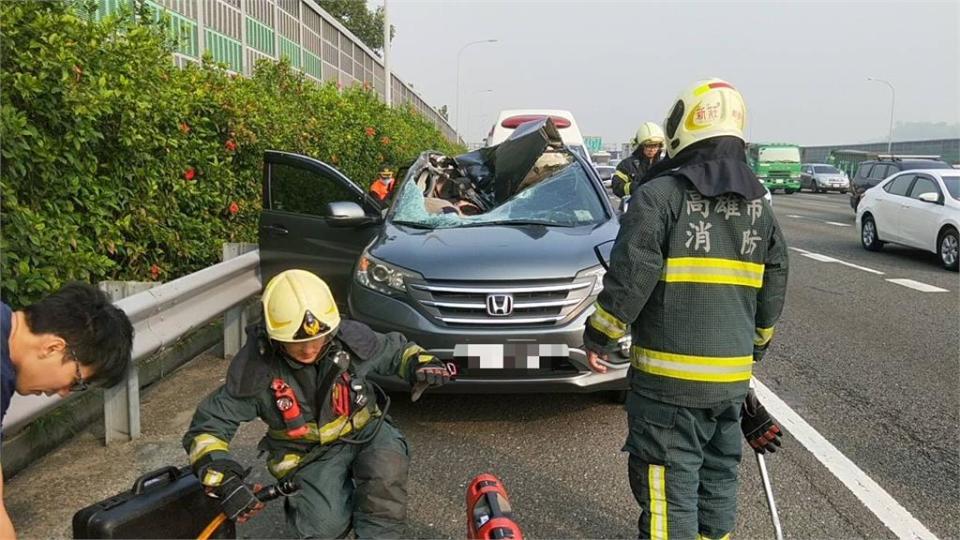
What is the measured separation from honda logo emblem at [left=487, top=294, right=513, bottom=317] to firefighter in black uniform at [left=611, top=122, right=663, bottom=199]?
3081 mm

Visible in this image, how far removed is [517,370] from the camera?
168 inches

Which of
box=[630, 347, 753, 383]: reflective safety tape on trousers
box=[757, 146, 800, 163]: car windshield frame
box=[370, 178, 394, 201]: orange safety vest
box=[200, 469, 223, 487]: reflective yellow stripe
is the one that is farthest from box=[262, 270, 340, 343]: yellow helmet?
box=[757, 146, 800, 163]: car windshield frame

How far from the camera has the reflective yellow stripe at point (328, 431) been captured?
2938 millimetres

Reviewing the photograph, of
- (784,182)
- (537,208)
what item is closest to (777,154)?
(784,182)

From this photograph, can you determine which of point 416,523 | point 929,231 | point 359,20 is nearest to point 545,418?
point 416,523

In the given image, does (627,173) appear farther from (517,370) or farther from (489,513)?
(489,513)

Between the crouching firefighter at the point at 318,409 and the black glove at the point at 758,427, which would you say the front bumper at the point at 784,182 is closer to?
the black glove at the point at 758,427

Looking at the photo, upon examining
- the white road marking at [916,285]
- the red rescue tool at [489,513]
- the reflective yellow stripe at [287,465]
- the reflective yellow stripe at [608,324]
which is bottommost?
the white road marking at [916,285]

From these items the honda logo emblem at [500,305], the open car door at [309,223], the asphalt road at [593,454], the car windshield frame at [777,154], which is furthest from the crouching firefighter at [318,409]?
the car windshield frame at [777,154]

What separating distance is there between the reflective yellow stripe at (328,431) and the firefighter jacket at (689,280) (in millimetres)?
1035

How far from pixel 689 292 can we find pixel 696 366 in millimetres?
248

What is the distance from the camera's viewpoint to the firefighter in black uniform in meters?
7.41

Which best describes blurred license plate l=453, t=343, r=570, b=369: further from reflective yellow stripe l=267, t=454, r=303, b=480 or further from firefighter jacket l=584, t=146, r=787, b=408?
firefighter jacket l=584, t=146, r=787, b=408

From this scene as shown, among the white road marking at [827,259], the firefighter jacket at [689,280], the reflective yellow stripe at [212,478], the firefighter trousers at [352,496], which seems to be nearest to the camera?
the reflective yellow stripe at [212,478]
